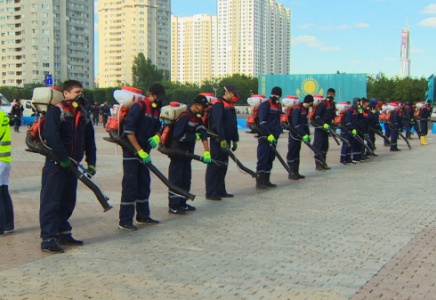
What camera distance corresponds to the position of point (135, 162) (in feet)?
25.0

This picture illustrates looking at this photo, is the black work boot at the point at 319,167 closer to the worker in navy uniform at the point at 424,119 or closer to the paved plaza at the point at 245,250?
the paved plaza at the point at 245,250

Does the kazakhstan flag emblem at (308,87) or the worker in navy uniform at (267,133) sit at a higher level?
the kazakhstan flag emblem at (308,87)

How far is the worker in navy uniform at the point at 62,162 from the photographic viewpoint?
6.23m

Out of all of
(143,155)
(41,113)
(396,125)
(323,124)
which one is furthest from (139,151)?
(396,125)

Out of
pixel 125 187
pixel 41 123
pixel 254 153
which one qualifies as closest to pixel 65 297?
pixel 41 123

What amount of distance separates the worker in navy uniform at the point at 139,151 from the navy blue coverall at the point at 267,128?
412 centimetres

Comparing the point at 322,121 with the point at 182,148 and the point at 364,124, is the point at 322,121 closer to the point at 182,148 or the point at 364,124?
the point at 364,124

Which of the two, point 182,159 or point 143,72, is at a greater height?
point 143,72

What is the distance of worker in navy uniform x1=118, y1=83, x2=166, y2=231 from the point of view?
746 cm

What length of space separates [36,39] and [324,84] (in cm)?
9143

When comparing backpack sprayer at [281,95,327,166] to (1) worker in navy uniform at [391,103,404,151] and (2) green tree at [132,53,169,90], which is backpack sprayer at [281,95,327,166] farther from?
(2) green tree at [132,53,169,90]

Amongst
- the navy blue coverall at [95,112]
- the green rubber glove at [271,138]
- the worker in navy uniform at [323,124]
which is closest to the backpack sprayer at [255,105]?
the green rubber glove at [271,138]

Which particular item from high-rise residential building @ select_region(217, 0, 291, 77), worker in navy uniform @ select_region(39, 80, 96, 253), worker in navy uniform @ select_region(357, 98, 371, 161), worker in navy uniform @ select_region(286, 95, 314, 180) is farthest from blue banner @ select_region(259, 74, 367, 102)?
high-rise residential building @ select_region(217, 0, 291, 77)

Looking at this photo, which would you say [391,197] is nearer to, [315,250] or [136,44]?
[315,250]
